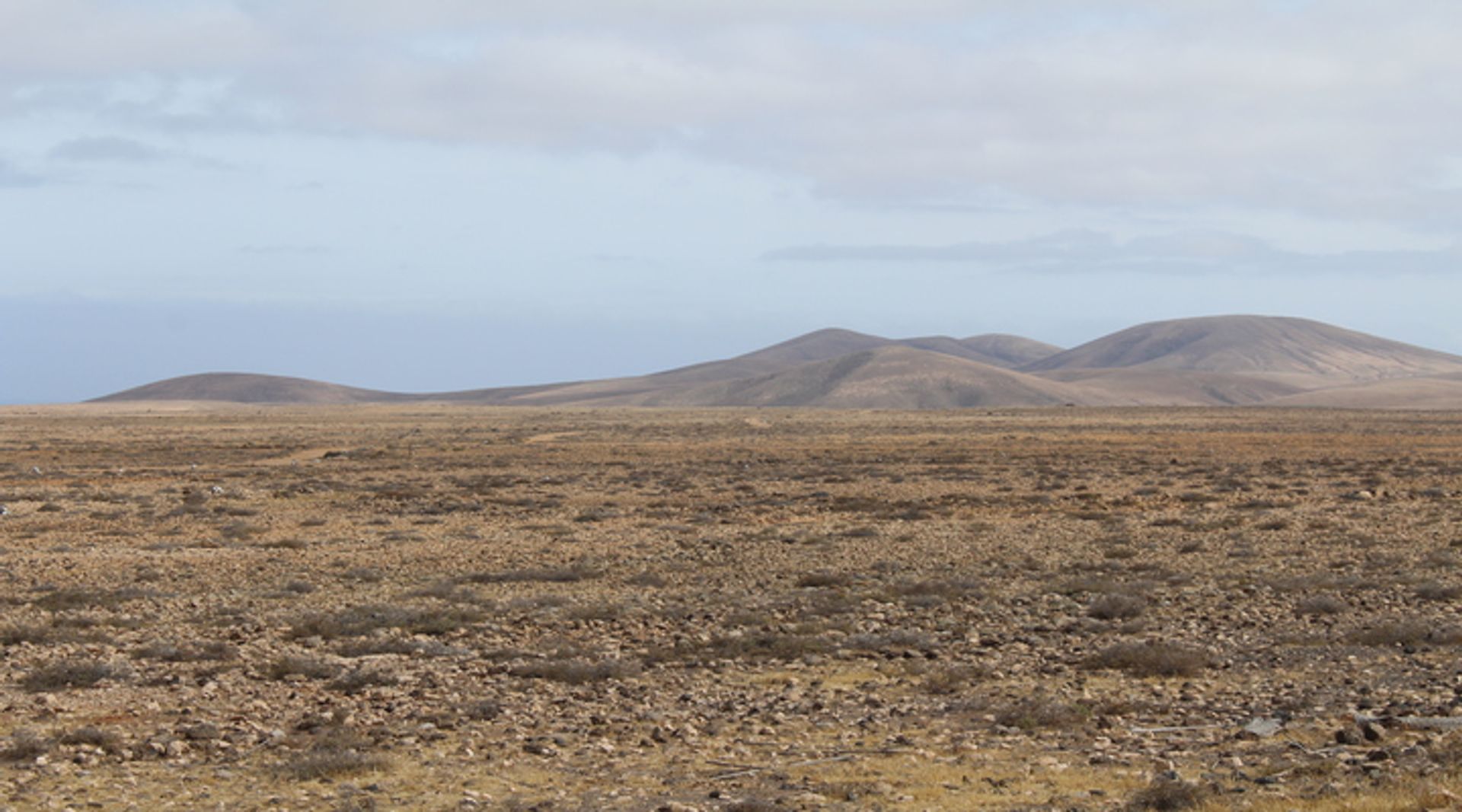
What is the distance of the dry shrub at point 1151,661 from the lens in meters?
12.0

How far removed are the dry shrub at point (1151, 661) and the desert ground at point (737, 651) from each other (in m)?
0.04

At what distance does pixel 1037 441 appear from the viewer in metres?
63.1

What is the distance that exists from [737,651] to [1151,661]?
4081mm

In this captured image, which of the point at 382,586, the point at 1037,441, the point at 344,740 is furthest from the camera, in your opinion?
the point at 1037,441

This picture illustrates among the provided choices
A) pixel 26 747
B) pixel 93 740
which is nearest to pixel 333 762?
pixel 93 740

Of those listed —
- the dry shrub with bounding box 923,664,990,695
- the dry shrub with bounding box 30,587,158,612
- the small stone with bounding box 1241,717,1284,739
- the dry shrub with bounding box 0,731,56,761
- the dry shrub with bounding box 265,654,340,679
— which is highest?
the dry shrub with bounding box 30,587,158,612

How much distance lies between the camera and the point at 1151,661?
12.1 meters

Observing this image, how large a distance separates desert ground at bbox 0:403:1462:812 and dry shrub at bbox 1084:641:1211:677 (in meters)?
0.04

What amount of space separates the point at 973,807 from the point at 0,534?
23.0m

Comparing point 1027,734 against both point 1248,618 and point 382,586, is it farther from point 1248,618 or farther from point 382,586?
point 382,586

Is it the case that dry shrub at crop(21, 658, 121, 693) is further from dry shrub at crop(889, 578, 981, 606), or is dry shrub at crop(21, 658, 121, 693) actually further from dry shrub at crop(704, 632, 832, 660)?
dry shrub at crop(889, 578, 981, 606)

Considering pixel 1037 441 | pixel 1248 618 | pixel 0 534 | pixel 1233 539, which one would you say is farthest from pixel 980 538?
pixel 1037 441

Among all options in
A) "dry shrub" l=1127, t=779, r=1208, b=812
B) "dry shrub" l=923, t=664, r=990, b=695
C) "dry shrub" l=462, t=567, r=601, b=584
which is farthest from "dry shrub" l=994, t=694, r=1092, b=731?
"dry shrub" l=462, t=567, r=601, b=584

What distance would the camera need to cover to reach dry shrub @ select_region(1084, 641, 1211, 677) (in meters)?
12.0
